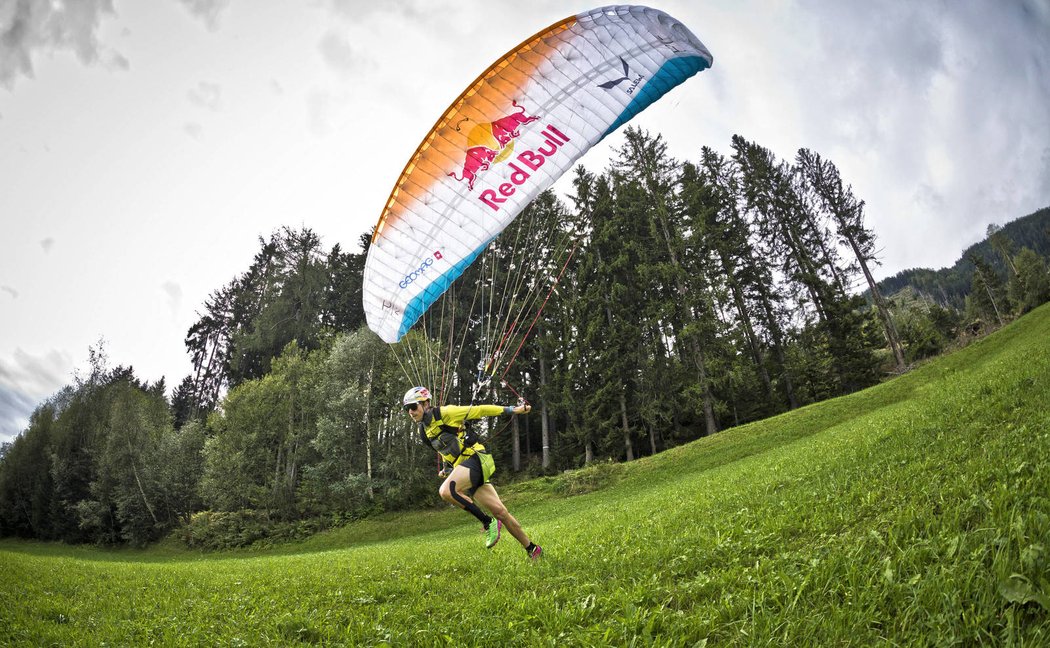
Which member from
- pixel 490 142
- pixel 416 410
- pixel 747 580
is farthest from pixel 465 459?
pixel 490 142

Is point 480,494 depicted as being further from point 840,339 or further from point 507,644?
point 840,339

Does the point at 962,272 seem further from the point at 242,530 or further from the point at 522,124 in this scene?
the point at 242,530

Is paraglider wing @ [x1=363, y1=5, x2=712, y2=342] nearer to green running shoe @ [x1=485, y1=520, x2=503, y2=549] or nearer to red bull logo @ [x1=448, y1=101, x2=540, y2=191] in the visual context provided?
red bull logo @ [x1=448, y1=101, x2=540, y2=191]

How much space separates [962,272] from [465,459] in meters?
190

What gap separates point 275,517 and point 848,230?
148 feet

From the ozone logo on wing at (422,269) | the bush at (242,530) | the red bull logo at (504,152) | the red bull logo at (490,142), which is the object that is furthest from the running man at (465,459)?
the bush at (242,530)

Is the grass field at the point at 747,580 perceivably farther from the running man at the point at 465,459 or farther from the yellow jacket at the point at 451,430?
the yellow jacket at the point at 451,430

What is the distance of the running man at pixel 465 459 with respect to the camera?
5555 mm

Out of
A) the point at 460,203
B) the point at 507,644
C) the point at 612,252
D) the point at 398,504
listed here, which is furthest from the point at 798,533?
the point at 612,252

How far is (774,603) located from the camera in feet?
9.34

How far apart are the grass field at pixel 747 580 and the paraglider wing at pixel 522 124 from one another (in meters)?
6.32

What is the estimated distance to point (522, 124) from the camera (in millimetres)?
9227

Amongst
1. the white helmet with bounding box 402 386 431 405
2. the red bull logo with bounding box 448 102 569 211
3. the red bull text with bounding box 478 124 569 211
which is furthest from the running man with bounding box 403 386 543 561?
the red bull logo with bounding box 448 102 569 211

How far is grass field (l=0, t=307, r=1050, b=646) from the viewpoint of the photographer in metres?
2.42
